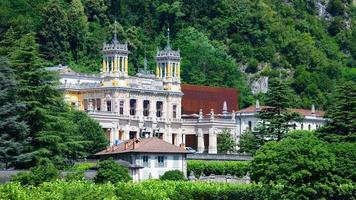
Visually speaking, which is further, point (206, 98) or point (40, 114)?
point (206, 98)

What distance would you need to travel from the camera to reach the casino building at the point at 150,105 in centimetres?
11338

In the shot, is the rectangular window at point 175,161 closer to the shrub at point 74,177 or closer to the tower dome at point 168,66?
the shrub at point 74,177

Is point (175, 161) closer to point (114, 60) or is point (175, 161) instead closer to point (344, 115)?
point (344, 115)

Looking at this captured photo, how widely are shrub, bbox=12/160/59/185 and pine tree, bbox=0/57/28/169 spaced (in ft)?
16.0

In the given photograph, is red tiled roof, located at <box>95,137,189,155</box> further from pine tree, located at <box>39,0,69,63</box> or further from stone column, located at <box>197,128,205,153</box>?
pine tree, located at <box>39,0,69,63</box>

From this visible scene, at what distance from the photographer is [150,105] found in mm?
117438

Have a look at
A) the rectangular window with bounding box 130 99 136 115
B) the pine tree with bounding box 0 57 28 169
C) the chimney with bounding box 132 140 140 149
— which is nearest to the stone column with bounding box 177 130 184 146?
the rectangular window with bounding box 130 99 136 115

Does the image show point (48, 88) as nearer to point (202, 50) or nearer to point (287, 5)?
point (202, 50)

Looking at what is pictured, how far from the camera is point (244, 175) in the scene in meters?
96.8

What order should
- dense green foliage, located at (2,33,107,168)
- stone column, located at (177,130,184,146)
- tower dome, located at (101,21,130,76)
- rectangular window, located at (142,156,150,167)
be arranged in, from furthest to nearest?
stone column, located at (177,130,184,146), tower dome, located at (101,21,130,76), rectangular window, located at (142,156,150,167), dense green foliage, located at (2,33,107,168)

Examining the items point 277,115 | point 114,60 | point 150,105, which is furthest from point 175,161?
point 150,105

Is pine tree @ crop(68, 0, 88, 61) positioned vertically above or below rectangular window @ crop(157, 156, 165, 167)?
above

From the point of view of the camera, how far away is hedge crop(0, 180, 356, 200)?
198ft

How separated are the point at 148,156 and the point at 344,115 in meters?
14.4
